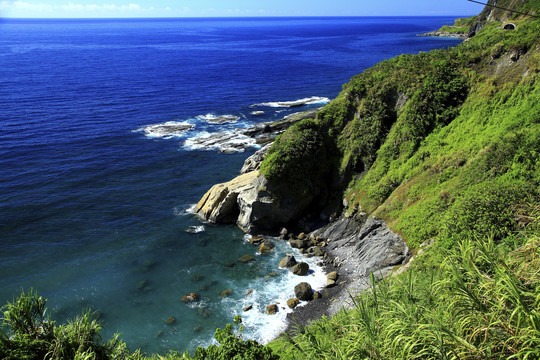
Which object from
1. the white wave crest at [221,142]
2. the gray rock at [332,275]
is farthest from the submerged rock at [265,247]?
the white wave crest at [221,142]

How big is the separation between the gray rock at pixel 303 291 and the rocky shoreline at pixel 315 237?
77 mm

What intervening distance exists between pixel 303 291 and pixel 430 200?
1223 centimetres

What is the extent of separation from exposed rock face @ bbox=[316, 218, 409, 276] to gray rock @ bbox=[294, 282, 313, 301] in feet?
14.2

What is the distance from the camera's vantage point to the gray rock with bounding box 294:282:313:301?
28531 mm

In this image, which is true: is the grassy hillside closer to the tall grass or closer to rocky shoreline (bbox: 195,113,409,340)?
rocky shoreline (bbox: 195,113,409,340)

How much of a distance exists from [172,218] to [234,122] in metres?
34.8

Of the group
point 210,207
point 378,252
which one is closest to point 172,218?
point 210,207

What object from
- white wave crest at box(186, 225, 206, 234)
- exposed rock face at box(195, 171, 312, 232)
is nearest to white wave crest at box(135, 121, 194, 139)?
exposed rock face at box(195, 171, 312, 232)

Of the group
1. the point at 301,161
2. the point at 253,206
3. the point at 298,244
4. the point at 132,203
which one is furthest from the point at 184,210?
the point at 298,244

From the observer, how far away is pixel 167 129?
223 ft

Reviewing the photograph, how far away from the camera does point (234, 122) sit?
238 feet

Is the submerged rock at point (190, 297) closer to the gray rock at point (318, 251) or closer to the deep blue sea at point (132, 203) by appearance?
the deep blue sea at point (132, 203)

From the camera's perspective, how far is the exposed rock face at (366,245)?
27281 mm

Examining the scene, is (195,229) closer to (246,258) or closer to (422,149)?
(246,258)
